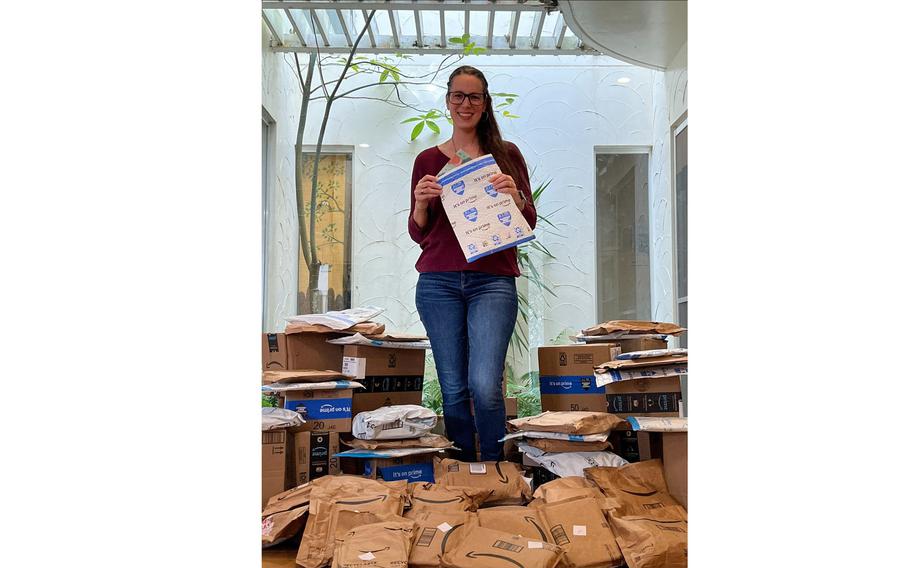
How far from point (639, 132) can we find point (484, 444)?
3.01 meters

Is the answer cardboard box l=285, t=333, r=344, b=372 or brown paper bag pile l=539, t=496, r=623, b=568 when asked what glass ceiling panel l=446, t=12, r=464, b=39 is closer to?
cardboard box l=285, t=333, r=344, b=372

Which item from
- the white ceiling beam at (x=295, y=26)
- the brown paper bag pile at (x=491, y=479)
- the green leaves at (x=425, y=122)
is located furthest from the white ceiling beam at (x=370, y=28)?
the brown paper bag pile at (x=491, y=479)

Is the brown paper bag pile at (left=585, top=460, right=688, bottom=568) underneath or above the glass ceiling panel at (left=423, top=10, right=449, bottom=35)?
underneath

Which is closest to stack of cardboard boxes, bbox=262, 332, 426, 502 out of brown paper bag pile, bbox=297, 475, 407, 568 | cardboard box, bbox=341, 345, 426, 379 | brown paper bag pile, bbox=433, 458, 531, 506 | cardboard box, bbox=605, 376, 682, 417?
cardboard box, bbox=341, 345, 426, 379

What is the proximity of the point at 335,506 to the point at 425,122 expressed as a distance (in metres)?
3.31

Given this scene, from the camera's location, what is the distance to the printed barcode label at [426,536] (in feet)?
5.88

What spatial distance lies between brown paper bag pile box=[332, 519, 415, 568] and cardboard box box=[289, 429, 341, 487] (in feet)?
2.23

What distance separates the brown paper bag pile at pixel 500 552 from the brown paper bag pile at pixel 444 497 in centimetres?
28

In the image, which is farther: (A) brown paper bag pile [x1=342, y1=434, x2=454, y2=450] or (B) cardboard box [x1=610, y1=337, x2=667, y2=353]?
(B) cardboard box [x1=610, y1=337, x2=667, y2=353]

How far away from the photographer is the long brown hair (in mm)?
2664

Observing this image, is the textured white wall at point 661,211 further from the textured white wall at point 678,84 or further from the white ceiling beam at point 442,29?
the white ceiling beam at point 442,29
